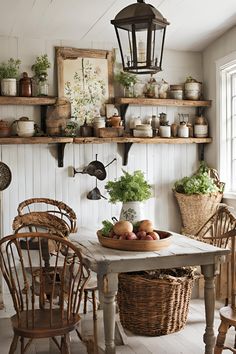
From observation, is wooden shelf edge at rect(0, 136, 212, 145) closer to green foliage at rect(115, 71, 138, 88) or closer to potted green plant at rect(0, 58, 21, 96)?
potted green plant at rect(0, 58, 21, 96)

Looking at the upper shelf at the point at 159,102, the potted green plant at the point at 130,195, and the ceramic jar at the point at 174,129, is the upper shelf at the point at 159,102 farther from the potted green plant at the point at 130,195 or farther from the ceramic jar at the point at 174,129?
the potted green plant at the point at 130,195

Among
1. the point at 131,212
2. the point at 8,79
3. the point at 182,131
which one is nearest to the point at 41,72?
the point at 8,79

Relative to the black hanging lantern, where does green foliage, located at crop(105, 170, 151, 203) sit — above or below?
below

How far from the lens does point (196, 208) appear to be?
16.4ft

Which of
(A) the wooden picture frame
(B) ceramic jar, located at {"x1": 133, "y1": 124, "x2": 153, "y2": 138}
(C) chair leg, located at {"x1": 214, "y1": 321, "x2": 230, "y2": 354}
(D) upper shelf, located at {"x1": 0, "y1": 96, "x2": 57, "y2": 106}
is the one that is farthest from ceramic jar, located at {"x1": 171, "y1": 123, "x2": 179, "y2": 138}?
(C) chair leg, located at {"x1": 214, "y1": 321, "x2": 230, "y2": 354}

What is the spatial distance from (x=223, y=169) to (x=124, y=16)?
255 centimetres

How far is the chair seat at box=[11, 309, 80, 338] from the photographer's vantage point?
8.50 ft

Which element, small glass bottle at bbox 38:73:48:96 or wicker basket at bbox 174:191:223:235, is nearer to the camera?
small glass bottle at bbox 38:73:48:96

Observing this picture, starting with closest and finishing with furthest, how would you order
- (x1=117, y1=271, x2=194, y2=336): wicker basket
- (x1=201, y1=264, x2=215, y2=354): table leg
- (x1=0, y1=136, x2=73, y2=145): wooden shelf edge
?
1. (x1=201, y1=264, x2=215, y2=354): table leg
2. (x1=117, y1=271, x2=194, y2=336): wicker basket
3. (x1=0, y1=136, x2=73, y2=145): wooden shelf edge

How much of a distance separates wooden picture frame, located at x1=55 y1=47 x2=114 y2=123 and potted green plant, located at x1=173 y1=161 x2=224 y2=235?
116cm

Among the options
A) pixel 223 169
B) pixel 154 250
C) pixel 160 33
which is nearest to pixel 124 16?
pixel 160 33

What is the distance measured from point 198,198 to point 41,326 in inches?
104

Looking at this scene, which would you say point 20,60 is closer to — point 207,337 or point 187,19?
point 187,19

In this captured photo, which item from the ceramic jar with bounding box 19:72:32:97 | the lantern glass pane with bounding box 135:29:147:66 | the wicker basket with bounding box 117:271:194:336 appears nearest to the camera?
the lantern glass pane with bounding box 135:29:147:66
